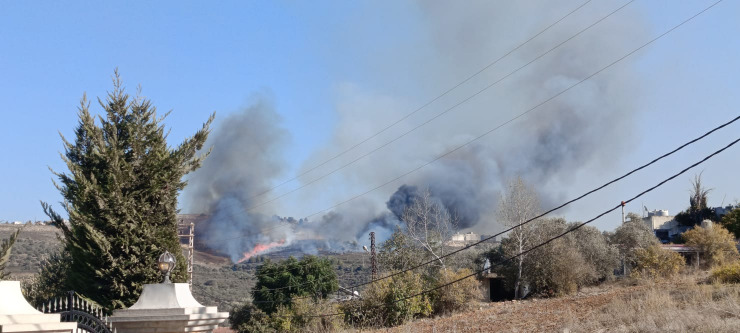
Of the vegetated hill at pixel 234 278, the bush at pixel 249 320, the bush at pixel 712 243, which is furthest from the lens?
the vegetated hill at pixel 234 278

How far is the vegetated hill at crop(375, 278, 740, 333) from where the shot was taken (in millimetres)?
18734

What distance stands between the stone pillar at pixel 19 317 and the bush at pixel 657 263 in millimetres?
37457

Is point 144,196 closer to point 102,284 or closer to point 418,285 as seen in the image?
point 102,284

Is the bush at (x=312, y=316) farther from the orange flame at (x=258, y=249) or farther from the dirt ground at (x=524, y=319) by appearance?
the orange flame at (x=258, y=249)

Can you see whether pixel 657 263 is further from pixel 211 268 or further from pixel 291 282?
pixel 211 268

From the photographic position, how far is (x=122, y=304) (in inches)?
604

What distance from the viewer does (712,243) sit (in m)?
42.5

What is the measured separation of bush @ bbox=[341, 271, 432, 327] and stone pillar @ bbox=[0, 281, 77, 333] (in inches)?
1165

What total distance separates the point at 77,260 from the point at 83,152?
2.82m

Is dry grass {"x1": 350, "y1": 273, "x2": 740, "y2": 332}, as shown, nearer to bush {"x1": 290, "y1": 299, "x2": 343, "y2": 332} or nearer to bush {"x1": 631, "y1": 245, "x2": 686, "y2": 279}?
bush {"x1": 290, "y1": 299, "x2": 343, "y2": 332}

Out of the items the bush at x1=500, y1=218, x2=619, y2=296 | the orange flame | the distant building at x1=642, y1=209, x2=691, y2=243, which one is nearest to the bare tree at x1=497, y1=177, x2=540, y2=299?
the bush at x1=500, y1=218, x2=619, y2=296

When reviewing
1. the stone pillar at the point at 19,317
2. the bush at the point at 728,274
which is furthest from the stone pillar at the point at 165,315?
the bush at the point at 728,274

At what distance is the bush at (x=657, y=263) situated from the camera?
1516 inches

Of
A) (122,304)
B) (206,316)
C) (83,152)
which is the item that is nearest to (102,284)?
(122,304)
